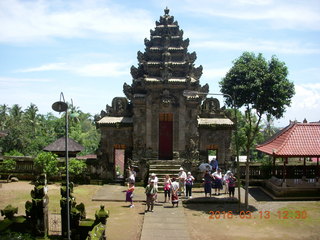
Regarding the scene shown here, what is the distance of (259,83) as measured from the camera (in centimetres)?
1931

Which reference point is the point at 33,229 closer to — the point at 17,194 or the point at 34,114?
the point at 17,194

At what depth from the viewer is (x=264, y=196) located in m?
20.0

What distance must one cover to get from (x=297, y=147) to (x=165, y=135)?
8.49m

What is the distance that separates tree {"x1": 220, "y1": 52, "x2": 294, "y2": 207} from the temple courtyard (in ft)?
14.9

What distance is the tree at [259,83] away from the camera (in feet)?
64.0

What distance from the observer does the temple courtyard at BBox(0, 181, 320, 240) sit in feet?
42.4

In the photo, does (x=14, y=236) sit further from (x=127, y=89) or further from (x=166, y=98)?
(x=127, y=89)

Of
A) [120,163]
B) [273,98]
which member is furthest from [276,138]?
[120,163]

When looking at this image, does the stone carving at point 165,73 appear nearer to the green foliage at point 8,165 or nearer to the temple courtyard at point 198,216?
the temple courtyard at point 198,216

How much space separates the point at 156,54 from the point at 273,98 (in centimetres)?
902

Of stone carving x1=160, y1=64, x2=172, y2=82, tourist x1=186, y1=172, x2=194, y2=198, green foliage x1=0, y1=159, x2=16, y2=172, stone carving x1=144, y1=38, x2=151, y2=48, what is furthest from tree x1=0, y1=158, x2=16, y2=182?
tourist x1=186, y1=172, x2=194, y2=198

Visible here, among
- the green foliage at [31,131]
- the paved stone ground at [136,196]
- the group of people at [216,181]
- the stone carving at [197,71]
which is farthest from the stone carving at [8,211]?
the green foliage at [31,131]

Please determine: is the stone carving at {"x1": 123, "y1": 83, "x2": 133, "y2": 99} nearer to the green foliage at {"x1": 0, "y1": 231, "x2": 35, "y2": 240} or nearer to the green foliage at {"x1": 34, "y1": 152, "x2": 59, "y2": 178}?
the green foliage at {"x1": 34, "y1": 152, "x2": 59, "y2": 178}

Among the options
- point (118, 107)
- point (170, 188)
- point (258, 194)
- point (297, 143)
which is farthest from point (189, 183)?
point (118, 107)
